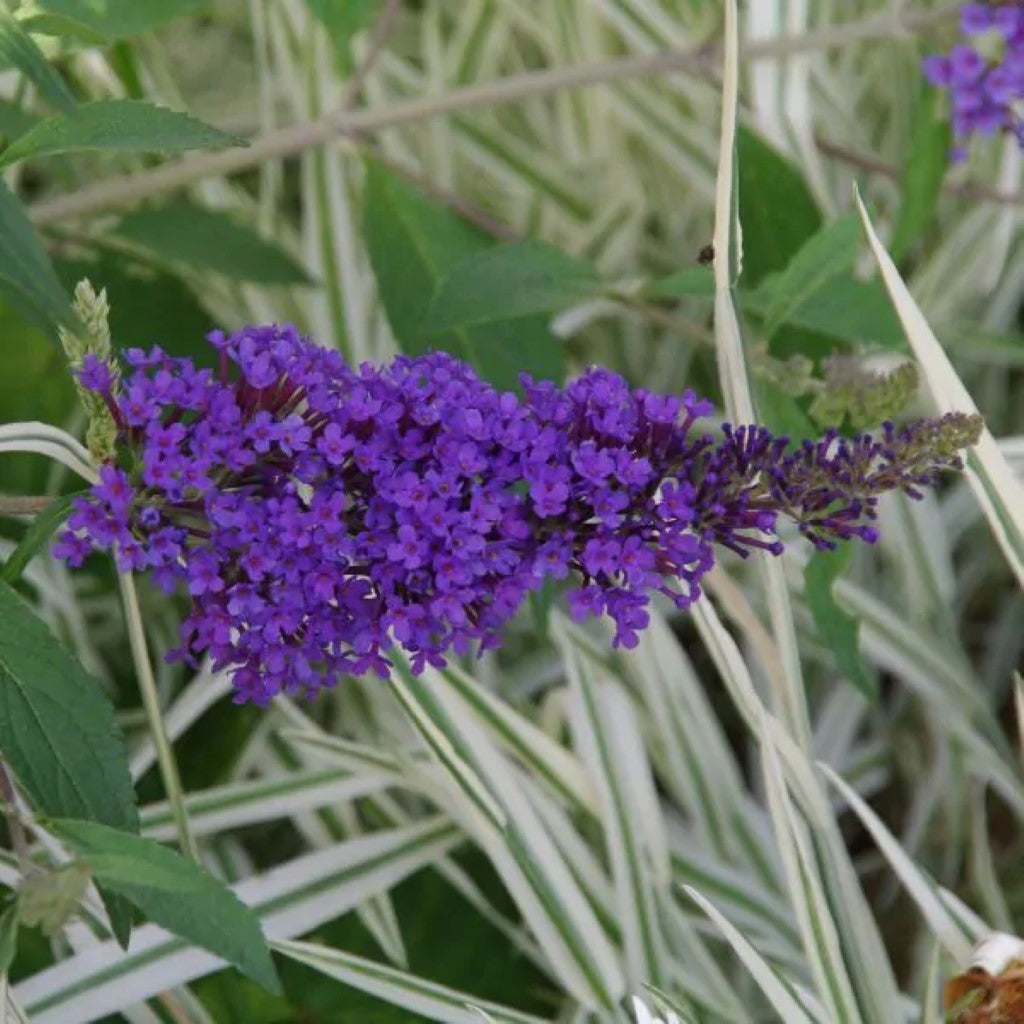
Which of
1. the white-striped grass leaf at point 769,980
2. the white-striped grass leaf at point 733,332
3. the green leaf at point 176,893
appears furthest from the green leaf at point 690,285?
the green leaf at point 176,893

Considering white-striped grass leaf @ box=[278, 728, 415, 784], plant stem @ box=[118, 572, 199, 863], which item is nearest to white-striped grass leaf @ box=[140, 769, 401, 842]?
white-striped grass leaf @ box=[278, 728, 415, 784]

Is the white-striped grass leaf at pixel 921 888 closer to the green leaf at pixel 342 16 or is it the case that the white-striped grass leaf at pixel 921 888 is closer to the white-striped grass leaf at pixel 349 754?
the white-striped grass leaf at pixel 349 754

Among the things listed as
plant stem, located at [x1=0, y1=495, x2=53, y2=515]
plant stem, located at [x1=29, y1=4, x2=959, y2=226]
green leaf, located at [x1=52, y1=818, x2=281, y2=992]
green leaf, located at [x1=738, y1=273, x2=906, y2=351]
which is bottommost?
green leaf, located at [x1=52, y1=818, x2=281, y2=992]

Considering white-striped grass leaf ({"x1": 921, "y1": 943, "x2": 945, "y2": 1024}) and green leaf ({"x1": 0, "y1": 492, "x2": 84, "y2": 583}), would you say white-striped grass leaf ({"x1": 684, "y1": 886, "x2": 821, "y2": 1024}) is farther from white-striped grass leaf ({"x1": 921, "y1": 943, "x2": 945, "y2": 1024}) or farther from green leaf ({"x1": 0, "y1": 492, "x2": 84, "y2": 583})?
green leaf ({"x1": 0, "y1": 492, "x2": 84, "y2": 583})

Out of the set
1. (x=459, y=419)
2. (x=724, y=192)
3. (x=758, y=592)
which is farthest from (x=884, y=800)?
(x=459, y=419)

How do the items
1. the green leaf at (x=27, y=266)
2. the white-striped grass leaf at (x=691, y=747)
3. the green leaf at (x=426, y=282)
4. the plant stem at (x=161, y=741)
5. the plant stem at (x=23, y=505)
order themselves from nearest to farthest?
the green leaf at (x=27, y=266), the plant stem at (x=23, y=505), the plant stem at (x=161, y=741), the green leaf at (x=426, y=282), the white-striped grass leaf at (x=691, y=747)

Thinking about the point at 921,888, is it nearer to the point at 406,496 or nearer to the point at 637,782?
the point at 637,782

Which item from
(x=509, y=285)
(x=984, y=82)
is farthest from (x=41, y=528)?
(x=984, y=82)
